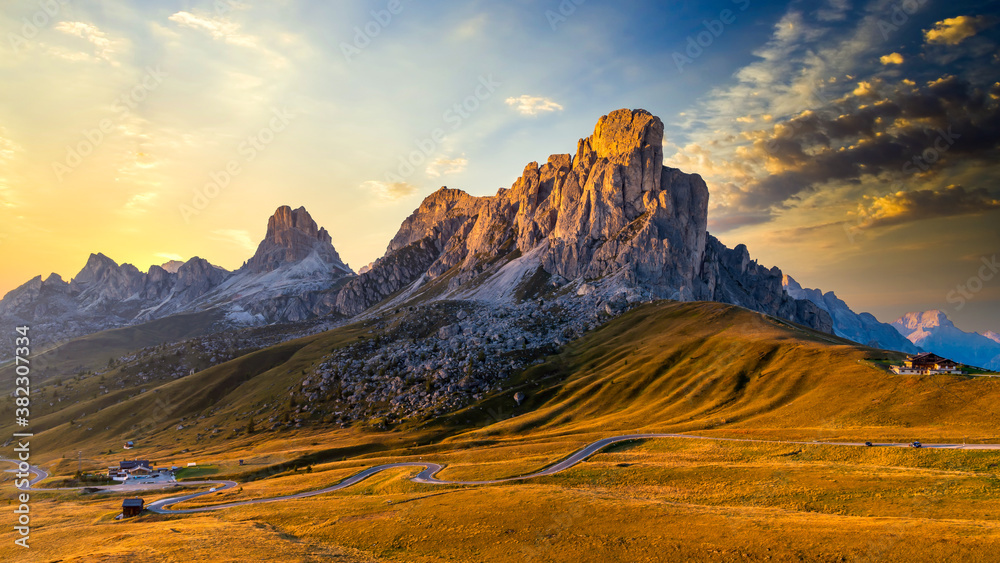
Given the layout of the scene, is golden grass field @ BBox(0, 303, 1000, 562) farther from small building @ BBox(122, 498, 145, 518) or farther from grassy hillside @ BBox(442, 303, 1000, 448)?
small building @ BBox(122, 498, 145, 518)

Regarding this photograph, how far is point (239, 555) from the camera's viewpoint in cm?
4666

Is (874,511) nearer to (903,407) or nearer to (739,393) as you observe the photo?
(903,407)

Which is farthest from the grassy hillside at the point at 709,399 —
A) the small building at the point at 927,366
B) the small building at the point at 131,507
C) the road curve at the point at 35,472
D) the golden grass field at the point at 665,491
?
the small building at the point at 131,507

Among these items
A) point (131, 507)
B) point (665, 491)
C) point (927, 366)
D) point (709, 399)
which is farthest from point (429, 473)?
point (927, 366)

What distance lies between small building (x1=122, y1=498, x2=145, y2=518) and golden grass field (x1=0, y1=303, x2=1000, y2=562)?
88.0 inches

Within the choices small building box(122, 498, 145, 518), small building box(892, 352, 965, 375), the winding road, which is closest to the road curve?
the winding road

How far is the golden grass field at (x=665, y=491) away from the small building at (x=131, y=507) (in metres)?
2.23

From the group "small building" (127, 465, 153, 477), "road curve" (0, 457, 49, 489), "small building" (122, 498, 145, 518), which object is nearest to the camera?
"small building" (122, 498, 145, 518)

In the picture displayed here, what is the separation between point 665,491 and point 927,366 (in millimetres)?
82285

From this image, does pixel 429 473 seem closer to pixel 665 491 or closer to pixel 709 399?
pixel 665 491

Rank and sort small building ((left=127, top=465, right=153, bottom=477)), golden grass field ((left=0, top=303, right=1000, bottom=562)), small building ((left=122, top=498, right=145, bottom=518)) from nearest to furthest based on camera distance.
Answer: golden grass field ((left=0, top=303, right=1000, bottom=562))
small building ((left=122, top=498, right=145, bottom=518))
small building ((left=127, top=465, right=153, bottom=477))

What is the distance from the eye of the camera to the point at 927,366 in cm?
10406

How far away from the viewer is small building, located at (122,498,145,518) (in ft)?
250

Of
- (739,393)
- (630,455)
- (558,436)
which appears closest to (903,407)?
(739,393)
